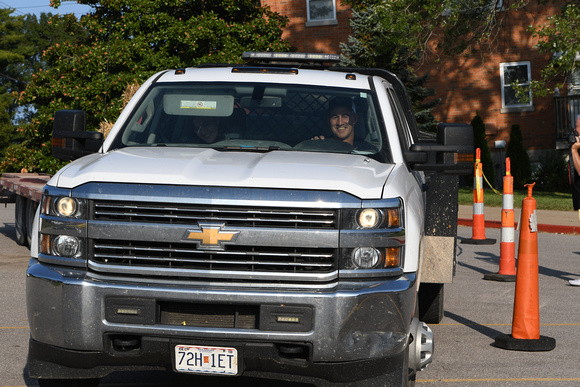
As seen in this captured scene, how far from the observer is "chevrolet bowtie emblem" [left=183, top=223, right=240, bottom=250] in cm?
445

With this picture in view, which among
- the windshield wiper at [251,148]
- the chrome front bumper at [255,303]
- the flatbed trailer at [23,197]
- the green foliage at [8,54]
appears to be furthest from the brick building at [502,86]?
the green foliage at [8,54]

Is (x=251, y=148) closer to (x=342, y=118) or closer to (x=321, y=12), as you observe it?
(x=342, y=118)

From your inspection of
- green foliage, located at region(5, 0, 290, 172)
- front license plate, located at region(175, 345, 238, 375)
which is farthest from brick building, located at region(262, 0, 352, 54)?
front license plate, located at region(175, 345, 238, 375)

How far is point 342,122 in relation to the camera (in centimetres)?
587

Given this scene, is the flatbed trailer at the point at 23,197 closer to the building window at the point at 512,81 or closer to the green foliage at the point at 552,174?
the green foliage at the point at 552,174

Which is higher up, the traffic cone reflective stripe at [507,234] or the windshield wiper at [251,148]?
the windshield wiper at [251,148]

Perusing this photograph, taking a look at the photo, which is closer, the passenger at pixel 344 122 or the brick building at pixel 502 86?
the passenger at pixel 344 122

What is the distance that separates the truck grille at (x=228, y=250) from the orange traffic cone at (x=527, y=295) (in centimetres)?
293

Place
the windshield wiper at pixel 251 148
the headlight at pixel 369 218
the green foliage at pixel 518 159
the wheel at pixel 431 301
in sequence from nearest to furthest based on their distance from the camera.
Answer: the headlight at pixel 369 218 → the windshield wiper at pixel 251 148 → the wheel at pixel 431 301 → the green foliage at pixel 518 159

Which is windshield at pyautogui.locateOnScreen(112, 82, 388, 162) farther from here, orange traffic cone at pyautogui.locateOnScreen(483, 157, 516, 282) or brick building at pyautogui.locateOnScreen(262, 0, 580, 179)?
brick building at pyautogui.locateOnScreen(262, 0, 580, 179)

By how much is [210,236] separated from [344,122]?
174 cm

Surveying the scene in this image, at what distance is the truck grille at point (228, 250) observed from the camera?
443 centimetres

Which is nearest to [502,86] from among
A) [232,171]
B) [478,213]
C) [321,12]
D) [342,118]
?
[321,12]

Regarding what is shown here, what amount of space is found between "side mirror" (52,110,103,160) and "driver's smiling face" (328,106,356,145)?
5.07 ft
